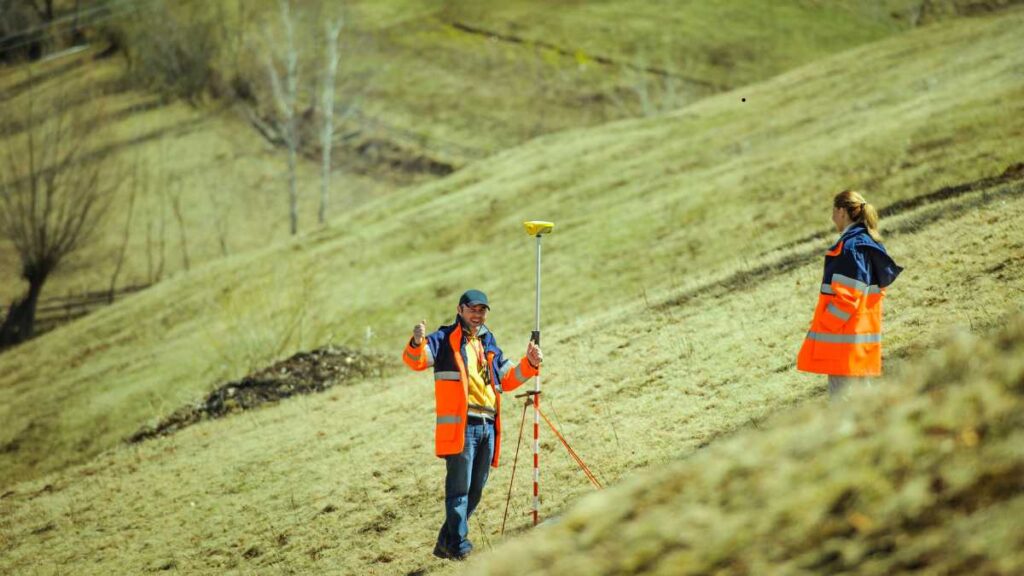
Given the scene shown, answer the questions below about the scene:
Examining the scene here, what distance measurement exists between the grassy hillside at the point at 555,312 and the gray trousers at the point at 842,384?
2.47 metres

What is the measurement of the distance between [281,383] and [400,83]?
205ft

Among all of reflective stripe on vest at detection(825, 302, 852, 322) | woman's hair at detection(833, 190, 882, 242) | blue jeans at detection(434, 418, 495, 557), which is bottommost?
blue jeans at detection(434, 418, 495, 557)

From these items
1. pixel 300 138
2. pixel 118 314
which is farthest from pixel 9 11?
pixel 118 314

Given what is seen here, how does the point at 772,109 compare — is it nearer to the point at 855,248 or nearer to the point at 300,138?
the point at 855,248

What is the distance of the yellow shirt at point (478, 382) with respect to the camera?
902 centimetres

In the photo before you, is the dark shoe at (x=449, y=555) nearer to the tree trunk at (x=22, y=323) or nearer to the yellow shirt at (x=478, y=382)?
the yellow shirt at (x=478, y=382)

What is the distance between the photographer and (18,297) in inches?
2016

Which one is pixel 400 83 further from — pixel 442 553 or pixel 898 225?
pixel 442 553

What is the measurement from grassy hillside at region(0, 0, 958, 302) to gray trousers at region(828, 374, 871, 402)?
55.6 metres

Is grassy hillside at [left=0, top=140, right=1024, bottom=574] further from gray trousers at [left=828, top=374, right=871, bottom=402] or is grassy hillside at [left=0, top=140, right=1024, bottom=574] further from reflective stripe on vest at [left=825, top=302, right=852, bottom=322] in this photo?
reflective stripe on vest at [left=825, top=302, right=852, bottom=322]

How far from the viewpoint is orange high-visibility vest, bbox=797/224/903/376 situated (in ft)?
26.4

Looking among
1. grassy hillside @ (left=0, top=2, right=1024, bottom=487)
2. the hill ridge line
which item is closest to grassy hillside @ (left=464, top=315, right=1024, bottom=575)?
the hill ridge line

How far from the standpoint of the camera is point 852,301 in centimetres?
800

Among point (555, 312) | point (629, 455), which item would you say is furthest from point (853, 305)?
point (555, 312)
